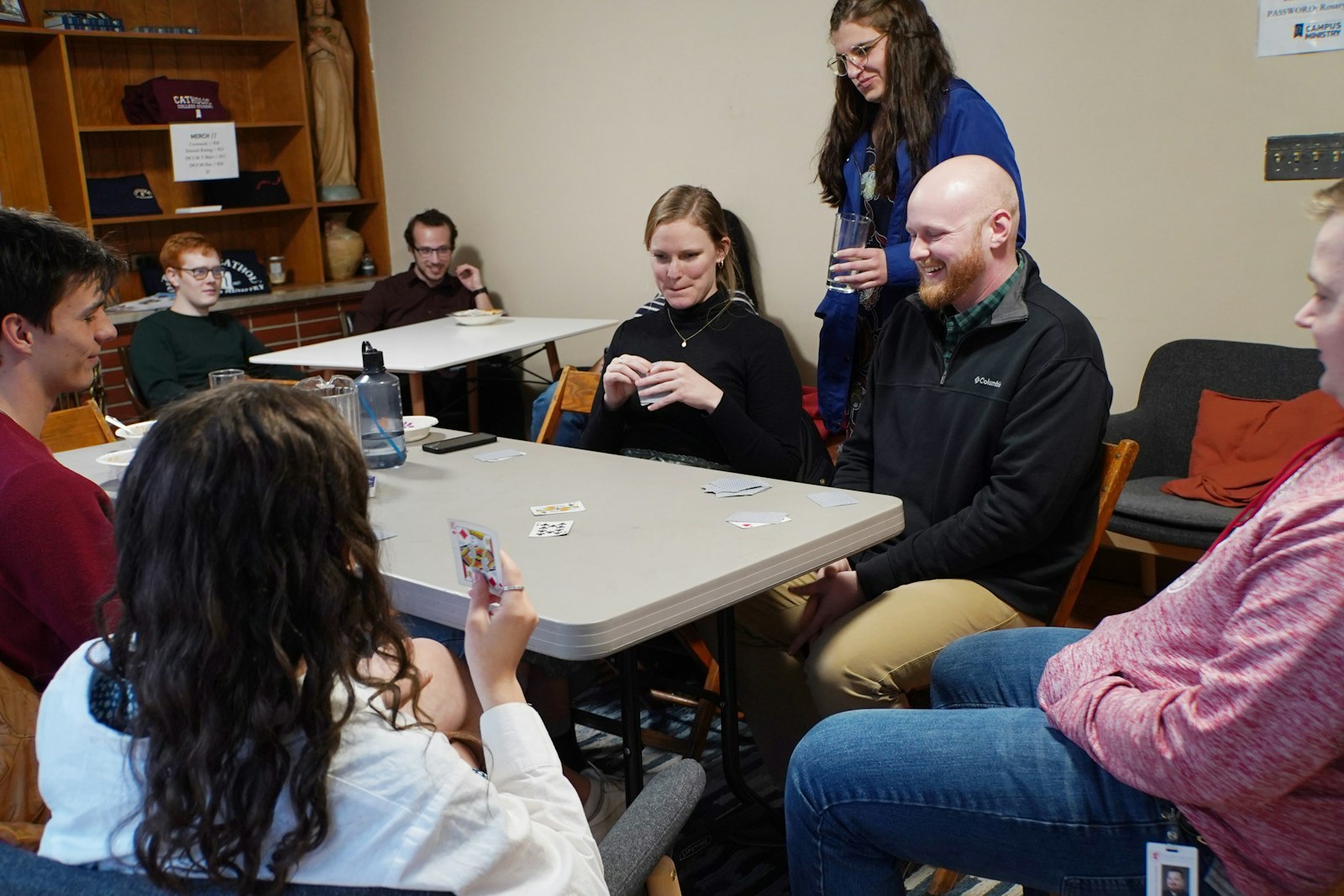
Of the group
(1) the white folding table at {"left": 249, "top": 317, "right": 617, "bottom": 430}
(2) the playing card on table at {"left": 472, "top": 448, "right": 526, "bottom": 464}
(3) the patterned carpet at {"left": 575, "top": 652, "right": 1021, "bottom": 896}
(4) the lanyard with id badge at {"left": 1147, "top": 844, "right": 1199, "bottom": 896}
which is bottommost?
(3) the patterned carpet at {"left": 575, "top": 652, "right": 1021, "bottom": 896}

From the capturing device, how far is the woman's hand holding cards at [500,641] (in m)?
1.13

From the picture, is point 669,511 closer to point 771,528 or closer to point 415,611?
point 771,528

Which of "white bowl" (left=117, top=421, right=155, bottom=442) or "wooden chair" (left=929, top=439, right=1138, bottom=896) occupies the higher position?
"white bowl" (left=117, top=421, right=155, bottom=442)

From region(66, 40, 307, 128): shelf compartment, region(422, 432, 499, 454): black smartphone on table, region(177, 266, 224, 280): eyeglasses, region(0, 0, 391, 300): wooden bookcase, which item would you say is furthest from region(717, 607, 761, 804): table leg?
region(66, 40, 307, 128): shelf compartment

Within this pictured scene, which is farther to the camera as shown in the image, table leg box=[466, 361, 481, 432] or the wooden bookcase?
the wooden bookcase

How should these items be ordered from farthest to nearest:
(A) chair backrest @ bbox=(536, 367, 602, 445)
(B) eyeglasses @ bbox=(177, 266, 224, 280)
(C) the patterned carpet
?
(B) eyeglasses @ bbox=(177, 266, 224, 280)
(A) chair backrest @ bbox=(536, 367, 602, 445)
(C) the patterned carpet

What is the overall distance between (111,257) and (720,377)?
48.9 inches

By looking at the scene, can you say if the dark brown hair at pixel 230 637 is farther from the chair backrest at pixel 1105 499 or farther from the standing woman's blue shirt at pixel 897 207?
the standing woman's blue shirt at pixel 897 207

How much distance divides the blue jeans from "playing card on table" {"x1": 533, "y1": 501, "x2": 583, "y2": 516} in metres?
0.63

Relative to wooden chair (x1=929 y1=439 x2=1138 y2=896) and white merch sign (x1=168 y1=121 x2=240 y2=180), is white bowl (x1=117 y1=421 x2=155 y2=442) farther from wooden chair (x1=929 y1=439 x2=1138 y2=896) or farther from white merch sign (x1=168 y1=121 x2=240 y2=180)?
white merch sign (x1=168 y1=121 x2=240 y2=180)

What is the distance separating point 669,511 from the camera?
187 centimetres

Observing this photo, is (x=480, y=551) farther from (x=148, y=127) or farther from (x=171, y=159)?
(x=171, y=159)

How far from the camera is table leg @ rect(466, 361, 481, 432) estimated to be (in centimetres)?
480

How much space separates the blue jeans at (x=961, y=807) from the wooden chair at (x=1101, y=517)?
649 millimetres
